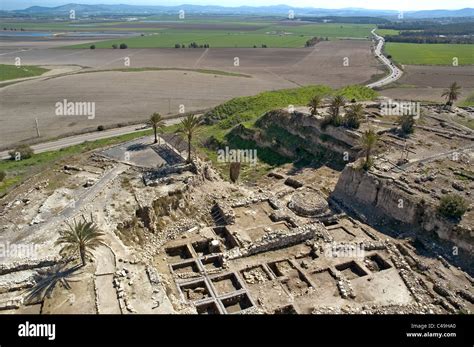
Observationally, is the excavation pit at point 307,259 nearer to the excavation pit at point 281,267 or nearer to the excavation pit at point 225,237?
the excavation pit at point 281,267

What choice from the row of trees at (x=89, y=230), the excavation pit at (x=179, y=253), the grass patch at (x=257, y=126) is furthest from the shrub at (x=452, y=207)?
the excavation pit at (x=179, y=253)

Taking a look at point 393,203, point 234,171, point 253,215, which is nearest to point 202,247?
point 253,215

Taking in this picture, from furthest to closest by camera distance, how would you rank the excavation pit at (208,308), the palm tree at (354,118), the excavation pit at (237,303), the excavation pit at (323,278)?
the palm tree at (354,118), the excavation pit at (323,278), the excavation pit at (237,303), the excavation pit at (208,308)

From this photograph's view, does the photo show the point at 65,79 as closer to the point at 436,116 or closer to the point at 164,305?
the point at 436,116

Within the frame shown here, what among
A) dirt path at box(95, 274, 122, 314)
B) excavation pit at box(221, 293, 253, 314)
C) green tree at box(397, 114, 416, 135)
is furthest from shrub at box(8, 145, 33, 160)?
green tree at box(397, 114, 416, 135)

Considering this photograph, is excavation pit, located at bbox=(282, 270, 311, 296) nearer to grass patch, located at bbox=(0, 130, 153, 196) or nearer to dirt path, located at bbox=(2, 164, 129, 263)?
dirt path, located at bbox=(2, 164, 129, 263)
